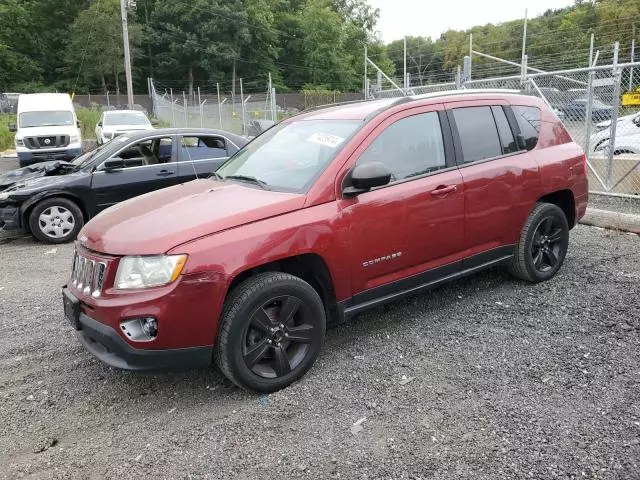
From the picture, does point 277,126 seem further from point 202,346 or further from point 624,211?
point 624,211

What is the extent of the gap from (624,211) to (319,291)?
561cm

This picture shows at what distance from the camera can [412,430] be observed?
9.60ft

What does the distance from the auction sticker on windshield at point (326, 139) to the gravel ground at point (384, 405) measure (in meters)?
1.47

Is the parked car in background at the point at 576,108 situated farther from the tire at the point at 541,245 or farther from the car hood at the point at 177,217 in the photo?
the car hood at the point at 177,217

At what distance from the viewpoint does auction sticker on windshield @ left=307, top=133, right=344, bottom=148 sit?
3.84 m

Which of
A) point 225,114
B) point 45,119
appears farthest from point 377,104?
point 225,114

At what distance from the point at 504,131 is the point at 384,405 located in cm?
271

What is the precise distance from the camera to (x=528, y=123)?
4.87 meters

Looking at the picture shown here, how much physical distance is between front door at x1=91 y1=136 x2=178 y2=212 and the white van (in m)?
8.62

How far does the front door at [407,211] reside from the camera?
369 centimetres

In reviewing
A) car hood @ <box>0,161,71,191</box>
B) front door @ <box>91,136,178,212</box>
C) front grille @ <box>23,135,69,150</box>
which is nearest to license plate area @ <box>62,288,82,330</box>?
front door @ <box>91,136,178,212</box>

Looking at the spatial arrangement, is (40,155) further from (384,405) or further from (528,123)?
(384,405)

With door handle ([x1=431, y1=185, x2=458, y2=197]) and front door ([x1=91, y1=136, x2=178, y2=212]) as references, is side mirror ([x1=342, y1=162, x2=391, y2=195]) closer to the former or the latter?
door handle ([x1=431, y1=185, x2=458, y2=197])

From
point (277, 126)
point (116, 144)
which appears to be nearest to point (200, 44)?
point (116, 144)
